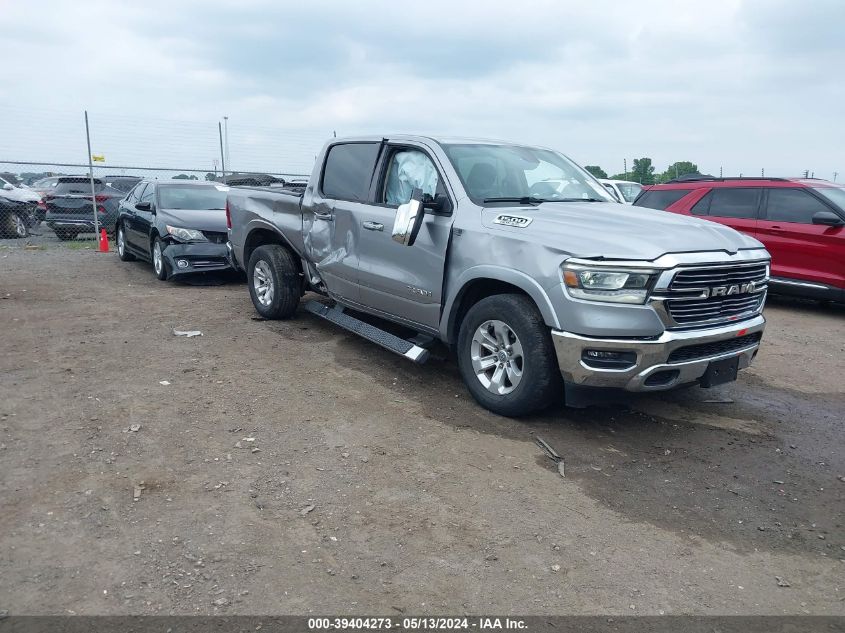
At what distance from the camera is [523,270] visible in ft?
14.3

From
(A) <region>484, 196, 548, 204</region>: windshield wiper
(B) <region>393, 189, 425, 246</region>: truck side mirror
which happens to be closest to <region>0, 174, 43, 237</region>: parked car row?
(B) <region>393, 189, 425, 246</region>: truck side mirror

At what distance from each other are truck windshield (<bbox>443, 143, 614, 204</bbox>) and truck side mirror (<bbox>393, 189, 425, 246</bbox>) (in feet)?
1.27

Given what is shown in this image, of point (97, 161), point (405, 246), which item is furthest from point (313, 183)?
point (97, 161)

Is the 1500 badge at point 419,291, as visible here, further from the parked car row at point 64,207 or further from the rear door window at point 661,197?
the parked car row at point 64,207

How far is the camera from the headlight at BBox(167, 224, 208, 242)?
9.76m

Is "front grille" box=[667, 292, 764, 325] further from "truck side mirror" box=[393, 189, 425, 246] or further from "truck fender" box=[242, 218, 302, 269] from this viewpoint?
"truck fender" box=[242, 218, 302, 269]

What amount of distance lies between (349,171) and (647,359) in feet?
10.8

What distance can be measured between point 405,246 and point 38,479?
2.90 metres

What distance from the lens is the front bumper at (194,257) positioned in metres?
9.73

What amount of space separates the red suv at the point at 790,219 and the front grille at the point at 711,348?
178 inches

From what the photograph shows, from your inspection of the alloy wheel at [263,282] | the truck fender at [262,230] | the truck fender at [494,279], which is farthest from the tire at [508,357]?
the alloy wheel at [263,282]

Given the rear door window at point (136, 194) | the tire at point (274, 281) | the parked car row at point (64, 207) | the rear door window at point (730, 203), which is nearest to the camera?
the tire at point (274, 281)

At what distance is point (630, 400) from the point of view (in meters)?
4.81

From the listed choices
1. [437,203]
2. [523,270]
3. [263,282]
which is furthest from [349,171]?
[523,270]
